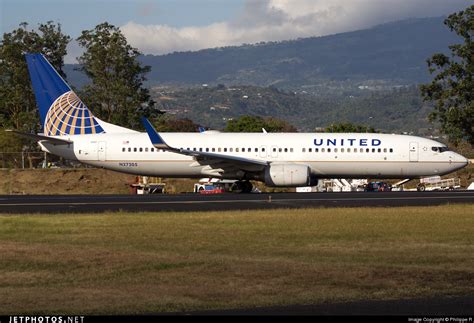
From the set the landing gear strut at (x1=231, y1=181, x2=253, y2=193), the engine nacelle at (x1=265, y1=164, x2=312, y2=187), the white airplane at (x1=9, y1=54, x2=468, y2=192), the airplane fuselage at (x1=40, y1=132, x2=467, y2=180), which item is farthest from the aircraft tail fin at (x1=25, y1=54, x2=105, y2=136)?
the engine nacelle at (x1=265, y1=164, x2=312, y2=187)

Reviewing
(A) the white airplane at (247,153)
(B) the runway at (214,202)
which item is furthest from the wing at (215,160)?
(B) the runway at (214,202)

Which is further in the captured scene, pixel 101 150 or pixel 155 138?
pixel 101 150

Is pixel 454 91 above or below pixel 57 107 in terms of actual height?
above

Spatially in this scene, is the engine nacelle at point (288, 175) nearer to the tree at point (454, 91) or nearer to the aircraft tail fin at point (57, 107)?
the aircraft tail fin at point (57, 107)

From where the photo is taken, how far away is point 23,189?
6328cm

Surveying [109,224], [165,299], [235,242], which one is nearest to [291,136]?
[109,224]

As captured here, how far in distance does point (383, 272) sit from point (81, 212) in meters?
17.1

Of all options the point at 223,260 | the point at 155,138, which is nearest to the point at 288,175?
the point at 155,138

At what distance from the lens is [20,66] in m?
92.8

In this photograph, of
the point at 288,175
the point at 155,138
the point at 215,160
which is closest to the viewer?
the point at 155,138

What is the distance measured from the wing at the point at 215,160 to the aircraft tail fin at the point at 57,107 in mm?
6196

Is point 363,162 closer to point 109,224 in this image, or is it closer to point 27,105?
point 109,224

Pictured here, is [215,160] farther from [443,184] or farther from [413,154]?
[443,184]

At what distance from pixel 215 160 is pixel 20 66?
5154 centimetres
